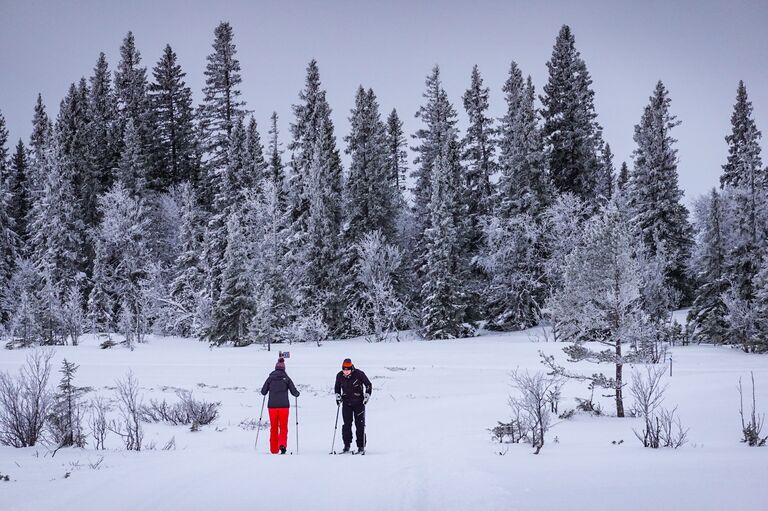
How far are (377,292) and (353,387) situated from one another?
79.7 ft

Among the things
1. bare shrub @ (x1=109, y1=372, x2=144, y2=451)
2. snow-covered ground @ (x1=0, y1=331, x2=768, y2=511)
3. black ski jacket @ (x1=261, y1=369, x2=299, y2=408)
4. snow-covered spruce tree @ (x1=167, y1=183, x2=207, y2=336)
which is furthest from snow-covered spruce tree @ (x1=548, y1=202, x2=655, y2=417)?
snow-covered spruce tree @ (x1=167, y1=183, x2=207, y2=336)

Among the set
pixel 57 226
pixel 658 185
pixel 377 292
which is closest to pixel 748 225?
pixel 658 185

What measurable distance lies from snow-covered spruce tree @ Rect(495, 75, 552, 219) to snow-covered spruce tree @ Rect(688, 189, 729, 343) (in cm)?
1035

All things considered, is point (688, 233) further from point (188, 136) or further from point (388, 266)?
point (188, 136)

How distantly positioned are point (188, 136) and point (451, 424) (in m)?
47.7

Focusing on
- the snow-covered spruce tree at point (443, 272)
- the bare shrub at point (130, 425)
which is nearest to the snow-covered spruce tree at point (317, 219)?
the snow-covered spruce tree at point (443, 272)

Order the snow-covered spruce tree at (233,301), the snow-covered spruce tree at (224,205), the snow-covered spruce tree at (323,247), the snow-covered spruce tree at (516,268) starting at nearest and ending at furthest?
the snow-covered spruce tree at (233,301) → the snow-covered spruce tree at (516,268) → the snow-covered spruce tree at (323,247) → the snow-covered spruce tree at (224,205)

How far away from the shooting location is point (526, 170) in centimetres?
3791

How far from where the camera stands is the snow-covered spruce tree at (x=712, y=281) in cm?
3192

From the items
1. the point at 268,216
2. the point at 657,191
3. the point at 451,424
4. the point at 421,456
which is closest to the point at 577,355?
the point at 451,424

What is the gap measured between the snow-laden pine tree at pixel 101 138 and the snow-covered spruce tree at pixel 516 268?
31.6 meters

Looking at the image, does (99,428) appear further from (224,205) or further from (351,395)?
(224,205)

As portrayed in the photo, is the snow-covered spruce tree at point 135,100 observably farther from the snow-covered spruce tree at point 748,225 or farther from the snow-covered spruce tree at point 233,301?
the snow-covered spruce tree at point 748,225

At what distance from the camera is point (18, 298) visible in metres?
40.0
